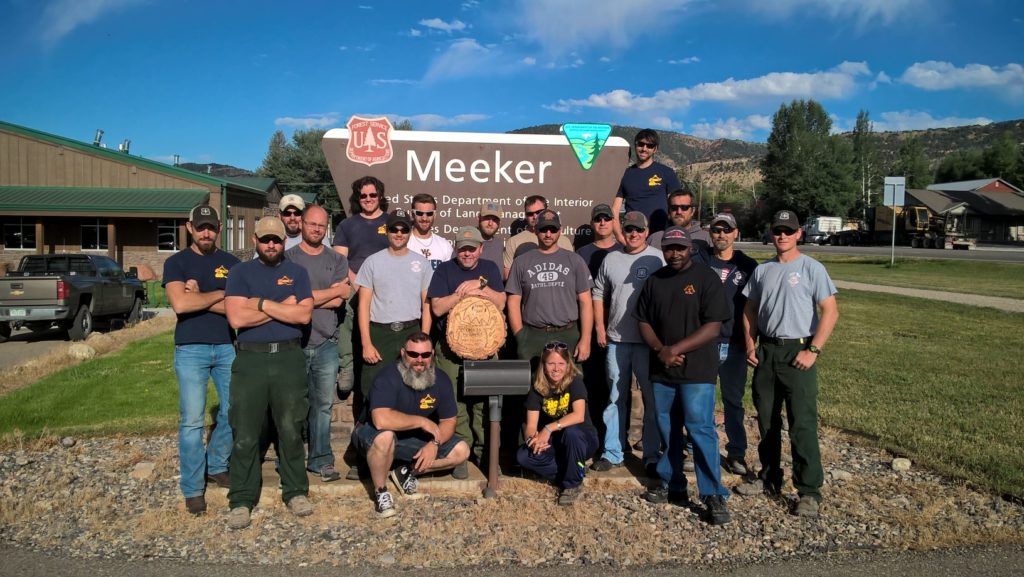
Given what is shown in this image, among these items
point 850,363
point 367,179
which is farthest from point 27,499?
point 850,363

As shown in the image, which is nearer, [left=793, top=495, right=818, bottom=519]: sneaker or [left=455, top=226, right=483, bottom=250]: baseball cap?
[left=793, top=495, right=818, bottom=519]: sneaker

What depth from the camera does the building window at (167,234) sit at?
89.0ft

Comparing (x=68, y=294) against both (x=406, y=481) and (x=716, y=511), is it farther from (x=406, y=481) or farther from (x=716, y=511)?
(x=716, y=511)

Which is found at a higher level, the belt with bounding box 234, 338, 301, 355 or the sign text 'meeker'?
the sign text 'meeker'

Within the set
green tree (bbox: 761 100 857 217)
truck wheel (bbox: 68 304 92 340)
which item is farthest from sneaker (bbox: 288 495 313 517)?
green tree (bbox: 761 100 857 217)

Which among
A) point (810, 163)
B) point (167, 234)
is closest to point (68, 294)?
point (167, 234)

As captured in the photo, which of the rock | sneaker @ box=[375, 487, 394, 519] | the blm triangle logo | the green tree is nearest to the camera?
sneaker @ box=[375, 487, 394, 519]

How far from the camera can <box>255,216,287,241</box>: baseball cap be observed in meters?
4.41

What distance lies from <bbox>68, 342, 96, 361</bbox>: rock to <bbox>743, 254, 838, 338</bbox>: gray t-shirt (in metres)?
10.4

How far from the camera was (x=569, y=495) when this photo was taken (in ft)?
15.8

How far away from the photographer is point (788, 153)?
66188 mm

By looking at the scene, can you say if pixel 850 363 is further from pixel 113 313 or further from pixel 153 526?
pixel 113 313

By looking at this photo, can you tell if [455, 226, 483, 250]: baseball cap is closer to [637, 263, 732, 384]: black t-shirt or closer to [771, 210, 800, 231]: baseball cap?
[637, 263, 732, 384]: black t-shirt

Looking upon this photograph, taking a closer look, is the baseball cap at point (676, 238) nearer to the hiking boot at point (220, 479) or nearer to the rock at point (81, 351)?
the hiking boot at point (220, 479)
